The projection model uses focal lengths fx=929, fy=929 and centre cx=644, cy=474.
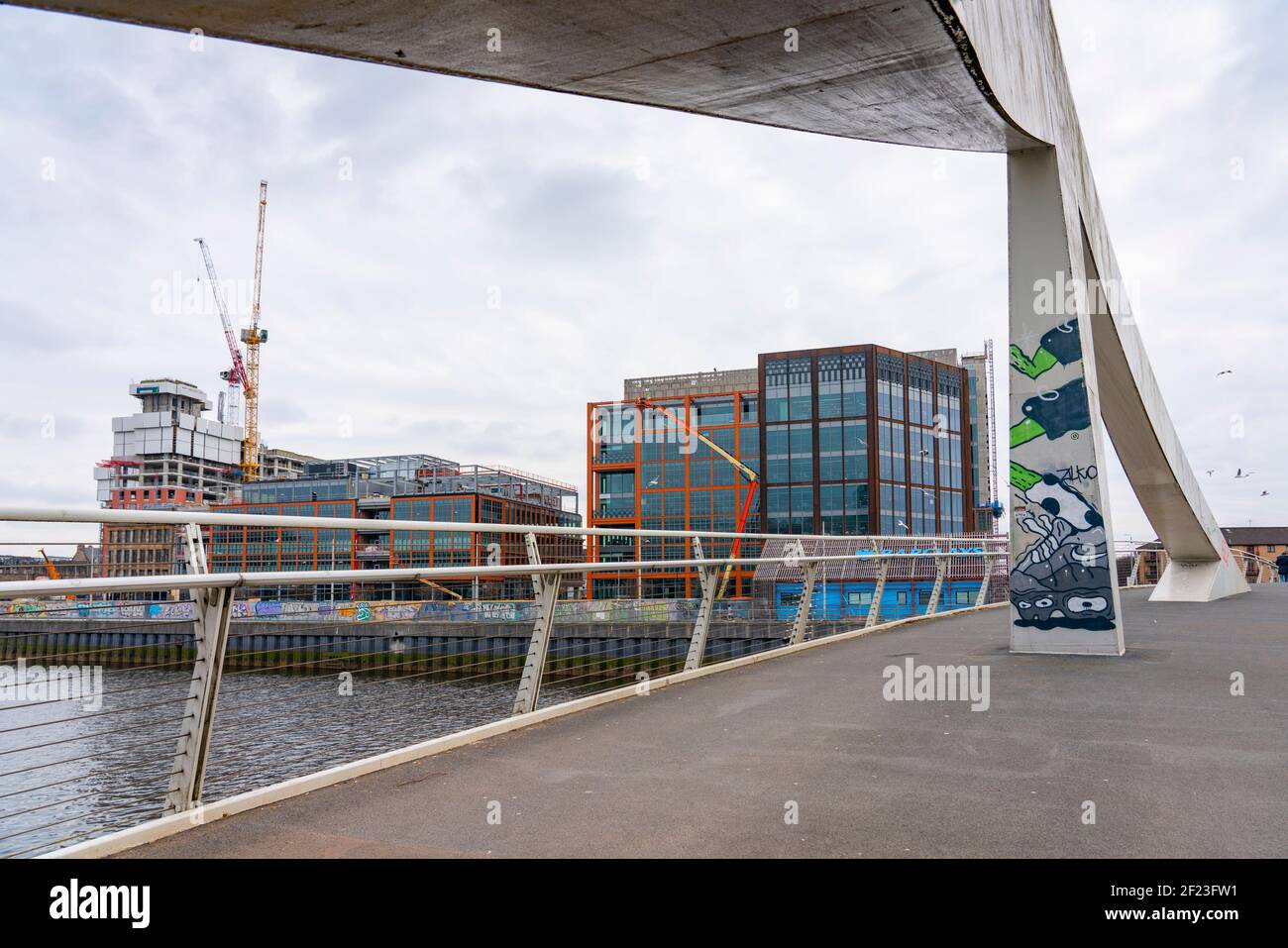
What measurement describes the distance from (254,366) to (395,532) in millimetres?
145515

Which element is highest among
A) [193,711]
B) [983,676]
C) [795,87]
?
[795,87]

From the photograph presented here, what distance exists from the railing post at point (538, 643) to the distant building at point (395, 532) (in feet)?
1.09

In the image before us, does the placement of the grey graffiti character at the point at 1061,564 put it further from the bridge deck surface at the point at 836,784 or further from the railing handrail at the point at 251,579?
the railing handrail at the point at 251,579

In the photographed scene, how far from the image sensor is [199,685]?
12.7ft

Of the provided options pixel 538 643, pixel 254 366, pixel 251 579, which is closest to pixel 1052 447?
pixel 538 643

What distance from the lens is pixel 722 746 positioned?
5.29m

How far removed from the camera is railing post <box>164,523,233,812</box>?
3.80m

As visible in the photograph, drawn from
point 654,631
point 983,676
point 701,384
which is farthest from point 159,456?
point 983,676

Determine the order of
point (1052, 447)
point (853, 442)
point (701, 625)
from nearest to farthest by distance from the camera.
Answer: point (701, 625), point (1052, 447), point (853, 442)

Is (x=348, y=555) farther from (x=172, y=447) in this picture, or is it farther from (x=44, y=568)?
(x=172, y=447)

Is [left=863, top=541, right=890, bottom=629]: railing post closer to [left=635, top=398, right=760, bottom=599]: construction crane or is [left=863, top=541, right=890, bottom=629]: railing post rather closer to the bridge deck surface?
the bridge deck surface

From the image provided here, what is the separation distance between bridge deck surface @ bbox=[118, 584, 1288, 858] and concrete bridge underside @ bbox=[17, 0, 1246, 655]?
8.23ft
